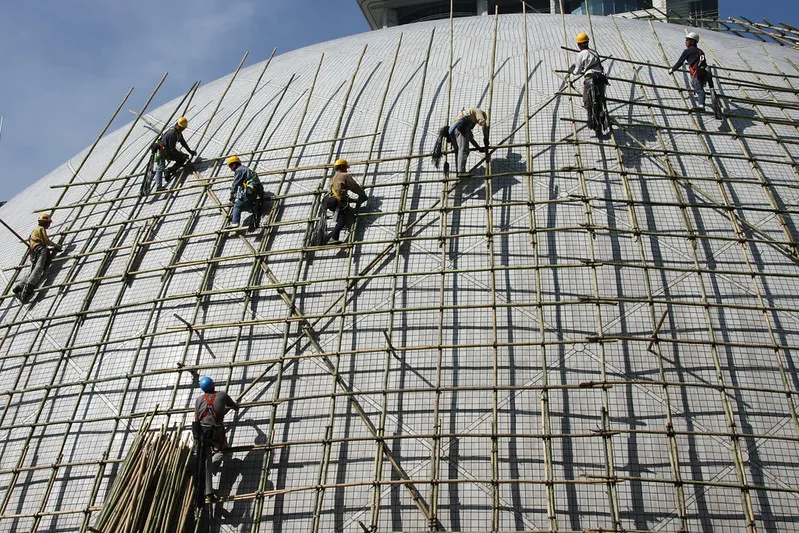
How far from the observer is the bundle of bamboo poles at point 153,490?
31.3 ft

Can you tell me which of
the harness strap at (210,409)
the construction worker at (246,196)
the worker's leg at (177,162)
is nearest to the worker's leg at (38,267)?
the worker's leg at (177,162)

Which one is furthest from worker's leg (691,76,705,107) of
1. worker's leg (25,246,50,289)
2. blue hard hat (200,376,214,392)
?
worker's leg (25,246,50,289)

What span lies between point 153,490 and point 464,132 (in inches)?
247

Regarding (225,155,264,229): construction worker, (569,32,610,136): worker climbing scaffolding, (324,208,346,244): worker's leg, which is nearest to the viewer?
(324,208,346,244): worker's leg

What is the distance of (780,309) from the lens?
1020 centimetres

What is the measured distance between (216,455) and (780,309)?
6.85m

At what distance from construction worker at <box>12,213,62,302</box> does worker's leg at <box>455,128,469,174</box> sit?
21.0ft

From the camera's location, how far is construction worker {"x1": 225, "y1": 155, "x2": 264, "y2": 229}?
485 inches

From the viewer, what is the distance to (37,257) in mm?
13039

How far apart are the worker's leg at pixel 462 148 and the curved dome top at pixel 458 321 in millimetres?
224

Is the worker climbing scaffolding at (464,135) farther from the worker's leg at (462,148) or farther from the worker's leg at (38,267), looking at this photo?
the worker's leg at (38,267)

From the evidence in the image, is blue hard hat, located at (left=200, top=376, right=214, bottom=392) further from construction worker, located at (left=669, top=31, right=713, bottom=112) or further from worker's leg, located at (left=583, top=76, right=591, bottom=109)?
construction worker, located at (left=669, top=31, right=713, bottom=112)

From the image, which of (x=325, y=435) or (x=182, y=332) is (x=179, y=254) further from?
(x=325, y=435)

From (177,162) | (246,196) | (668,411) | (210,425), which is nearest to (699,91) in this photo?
(668,411)
